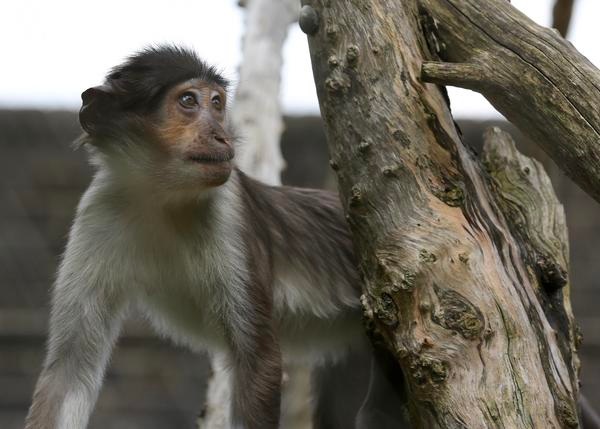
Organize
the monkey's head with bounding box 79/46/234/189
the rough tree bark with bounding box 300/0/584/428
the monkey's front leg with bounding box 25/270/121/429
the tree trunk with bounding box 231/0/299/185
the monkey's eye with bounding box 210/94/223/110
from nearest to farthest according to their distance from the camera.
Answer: the rough tree bark with bounding box 300/0/584/428 < the monkey's head with bounding box 79/46/234/189 < the monkey's front leg with bounding box 25/270/121/429 < the monkey's eye with bounding box 210/94/223/110 < the tree trunk with bounding box 231/0/299/185

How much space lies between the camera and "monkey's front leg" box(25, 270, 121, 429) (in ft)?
21.6

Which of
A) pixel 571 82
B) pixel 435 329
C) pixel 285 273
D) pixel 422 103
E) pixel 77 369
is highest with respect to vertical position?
pixel 571 82

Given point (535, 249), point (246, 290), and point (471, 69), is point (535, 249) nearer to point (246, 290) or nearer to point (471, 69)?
point (471, 69)

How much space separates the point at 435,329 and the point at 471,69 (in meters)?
1.41

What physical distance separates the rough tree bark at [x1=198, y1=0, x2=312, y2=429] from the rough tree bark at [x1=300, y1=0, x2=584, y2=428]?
97.1 inches

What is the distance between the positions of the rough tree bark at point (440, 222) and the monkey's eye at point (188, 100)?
0.95 m

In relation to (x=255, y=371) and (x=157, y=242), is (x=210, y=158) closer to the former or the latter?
(x=157, y=242)

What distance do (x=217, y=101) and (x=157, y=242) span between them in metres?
0.98

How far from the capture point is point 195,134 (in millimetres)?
6434

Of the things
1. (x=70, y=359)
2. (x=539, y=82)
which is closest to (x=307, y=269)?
(x=70, y=359)

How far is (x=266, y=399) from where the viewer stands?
248 inches

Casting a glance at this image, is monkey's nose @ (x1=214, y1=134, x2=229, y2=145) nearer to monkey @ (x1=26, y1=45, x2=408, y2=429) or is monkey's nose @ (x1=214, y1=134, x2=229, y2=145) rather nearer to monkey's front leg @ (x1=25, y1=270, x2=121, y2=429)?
monkey @ (x1=26, y1=45, x2=408, y2=429)

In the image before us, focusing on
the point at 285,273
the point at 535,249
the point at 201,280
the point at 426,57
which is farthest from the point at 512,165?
the point at 201,280

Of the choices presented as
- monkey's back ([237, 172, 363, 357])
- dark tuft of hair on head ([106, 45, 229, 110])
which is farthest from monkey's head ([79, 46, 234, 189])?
monkey's back ([237, 172, 363, 357])
